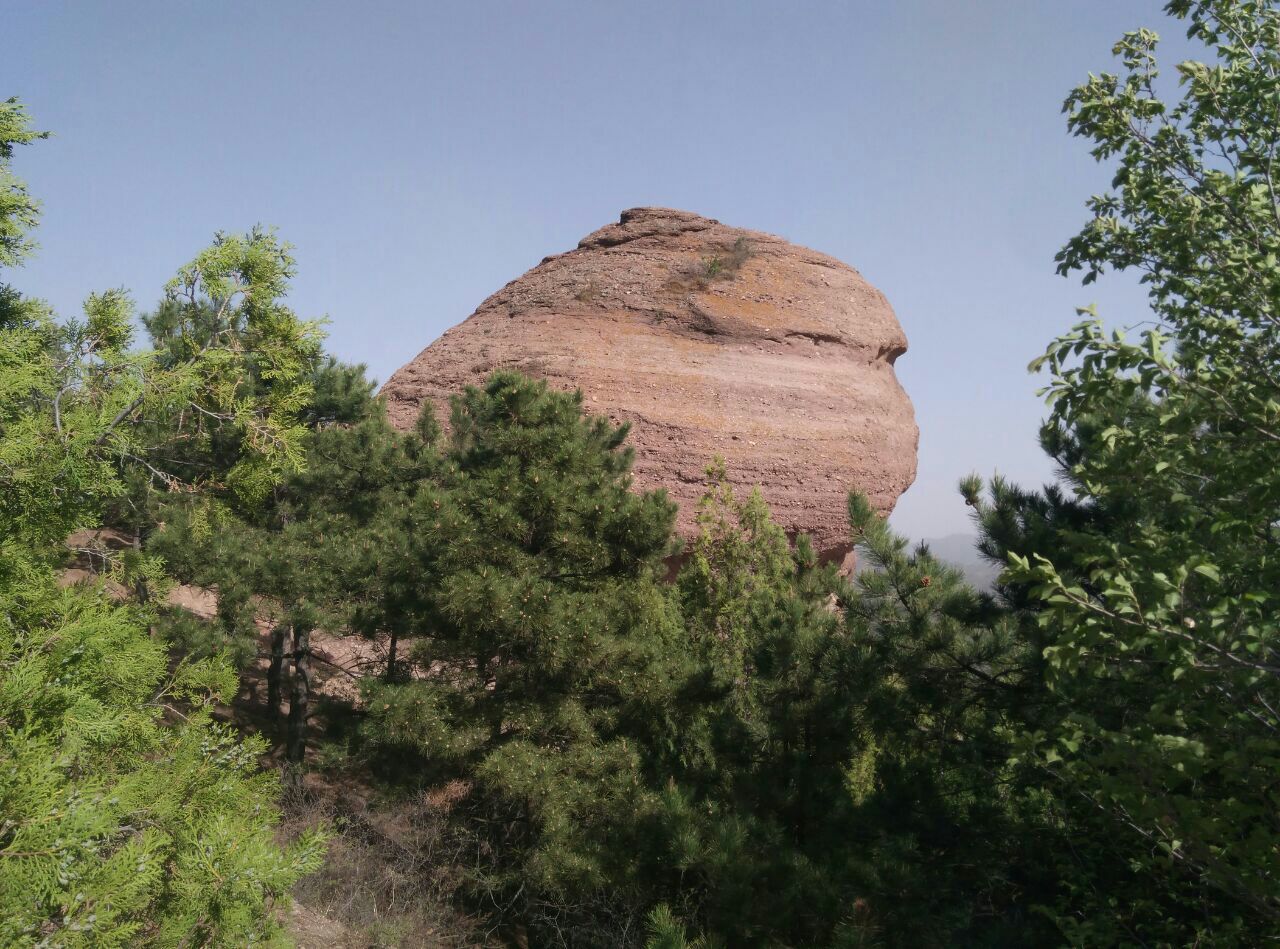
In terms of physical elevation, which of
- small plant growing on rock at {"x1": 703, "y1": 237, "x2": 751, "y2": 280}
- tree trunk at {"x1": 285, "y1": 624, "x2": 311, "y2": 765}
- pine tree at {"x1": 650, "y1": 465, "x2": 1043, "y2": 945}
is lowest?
tree trunk at {"x1": 285, "y1": 624, "x2": 311, "y2": 765}

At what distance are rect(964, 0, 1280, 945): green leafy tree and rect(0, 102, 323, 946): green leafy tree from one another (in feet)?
13.1

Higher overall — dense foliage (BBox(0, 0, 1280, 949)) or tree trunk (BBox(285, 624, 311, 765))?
dense foliage (BBox(0, 0, 1280, 949))

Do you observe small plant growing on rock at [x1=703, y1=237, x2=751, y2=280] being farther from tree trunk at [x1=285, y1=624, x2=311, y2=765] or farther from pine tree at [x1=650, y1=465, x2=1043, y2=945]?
pine tree at [x1=650, y1=465, x2=1043, y2=945]

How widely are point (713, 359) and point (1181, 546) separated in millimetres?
18607

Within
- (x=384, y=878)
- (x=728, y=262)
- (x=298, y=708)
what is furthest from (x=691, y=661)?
(x=728, y=262)

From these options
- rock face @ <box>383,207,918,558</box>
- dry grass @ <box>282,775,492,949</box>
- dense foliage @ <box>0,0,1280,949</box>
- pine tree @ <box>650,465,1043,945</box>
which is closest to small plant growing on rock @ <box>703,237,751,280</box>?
rock face @ <box>383,207,918,558</box>

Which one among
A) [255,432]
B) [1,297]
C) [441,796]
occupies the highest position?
[1,297]

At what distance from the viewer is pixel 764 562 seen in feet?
40.4

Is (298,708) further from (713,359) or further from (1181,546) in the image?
(713,359)

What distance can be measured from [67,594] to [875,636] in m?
5.63

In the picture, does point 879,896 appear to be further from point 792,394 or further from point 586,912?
point 792,394

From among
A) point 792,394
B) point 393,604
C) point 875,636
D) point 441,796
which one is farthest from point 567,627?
point 792,394

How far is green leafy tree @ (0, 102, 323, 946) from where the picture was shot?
11.3ft

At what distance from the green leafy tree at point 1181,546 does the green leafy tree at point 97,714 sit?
3997 mm
